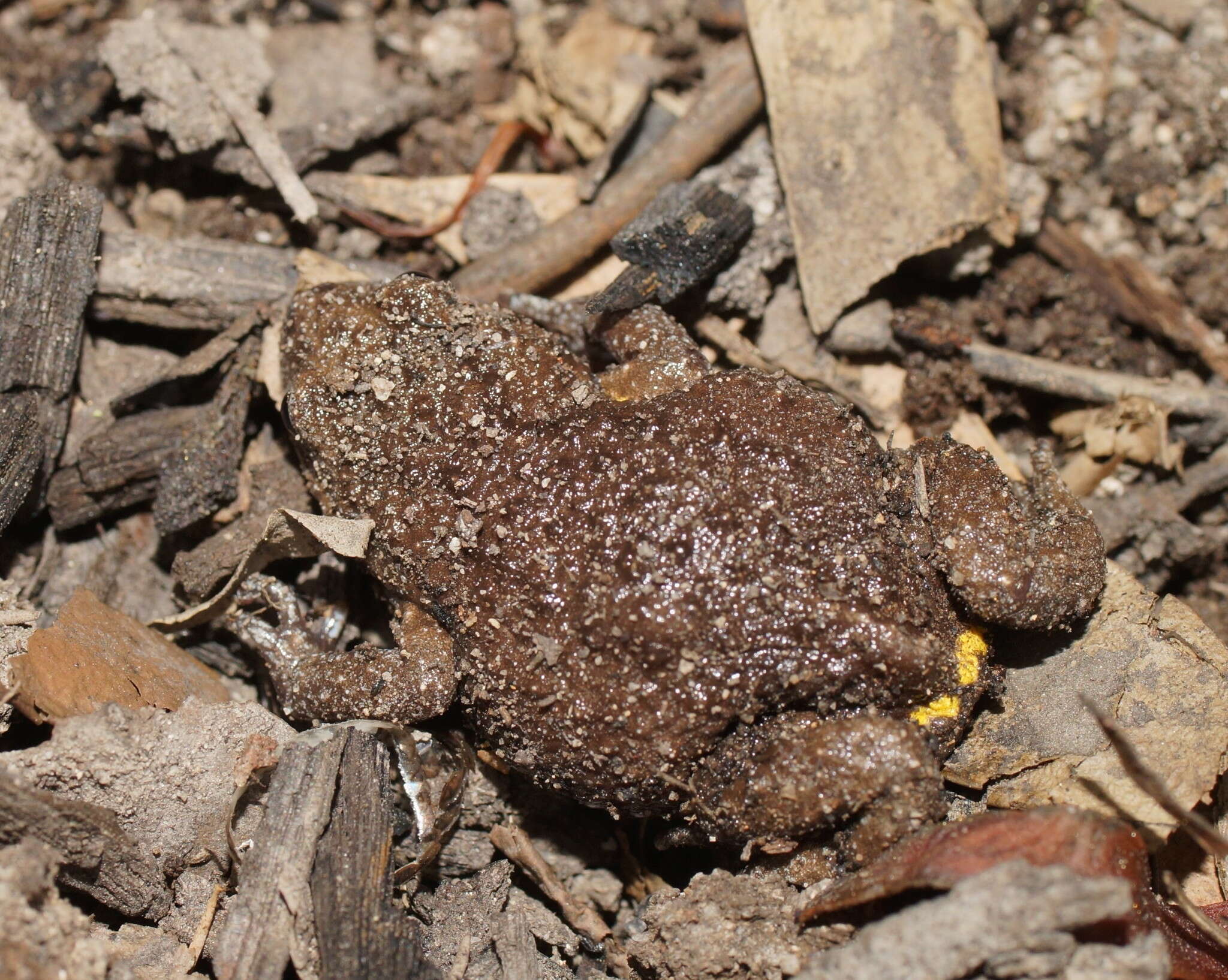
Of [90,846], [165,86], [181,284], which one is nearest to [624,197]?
[181,284]

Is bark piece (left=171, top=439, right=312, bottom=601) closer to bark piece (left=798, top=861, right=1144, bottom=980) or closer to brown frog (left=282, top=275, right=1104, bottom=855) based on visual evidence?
brown frog (left=282, top=275, right=1104, bottom=855)

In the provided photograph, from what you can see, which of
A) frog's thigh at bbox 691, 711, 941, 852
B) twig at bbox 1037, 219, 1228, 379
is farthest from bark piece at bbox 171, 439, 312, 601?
twig at bbox 1037, 219, 1228, 379

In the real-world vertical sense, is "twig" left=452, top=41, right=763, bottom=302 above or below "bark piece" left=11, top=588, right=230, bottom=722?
above

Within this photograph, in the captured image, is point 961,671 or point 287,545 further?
point 287,545

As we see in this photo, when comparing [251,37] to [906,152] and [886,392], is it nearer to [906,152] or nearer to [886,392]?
[906,152]

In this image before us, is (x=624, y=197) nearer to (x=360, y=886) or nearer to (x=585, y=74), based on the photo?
(x=585, y=74)

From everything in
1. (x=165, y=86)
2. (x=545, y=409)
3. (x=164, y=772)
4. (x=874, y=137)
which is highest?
(x=165, y=86)

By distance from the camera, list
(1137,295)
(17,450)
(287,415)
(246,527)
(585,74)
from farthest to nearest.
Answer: (585,74) < (1137,295) < (246,527) < (17,450) < (287,415)
